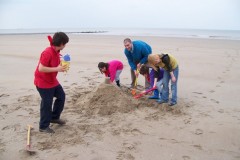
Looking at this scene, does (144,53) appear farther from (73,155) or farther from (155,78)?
(73,155)

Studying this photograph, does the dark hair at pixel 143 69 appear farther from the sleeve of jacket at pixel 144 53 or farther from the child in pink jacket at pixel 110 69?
the child in pink jacket at pixel 110 69

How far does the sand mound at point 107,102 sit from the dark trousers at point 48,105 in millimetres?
773

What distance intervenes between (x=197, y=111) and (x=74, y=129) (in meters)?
2.23

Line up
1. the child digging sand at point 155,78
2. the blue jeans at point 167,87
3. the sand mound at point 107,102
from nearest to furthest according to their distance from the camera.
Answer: the sand mound at point 107,102, the blue jeans at point 167,87, the child digging sand at point 155,78

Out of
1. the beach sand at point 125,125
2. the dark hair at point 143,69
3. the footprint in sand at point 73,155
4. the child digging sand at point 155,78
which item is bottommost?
the footprint in sand at point 73,155

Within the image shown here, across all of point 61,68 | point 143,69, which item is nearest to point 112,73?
point 143,69

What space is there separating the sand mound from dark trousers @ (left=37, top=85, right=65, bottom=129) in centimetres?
77

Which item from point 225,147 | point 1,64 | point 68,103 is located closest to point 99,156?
point 225,147

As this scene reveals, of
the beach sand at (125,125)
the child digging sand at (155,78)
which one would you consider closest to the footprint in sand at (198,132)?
the beach sand at (125,125)

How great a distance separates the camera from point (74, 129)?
172 inches

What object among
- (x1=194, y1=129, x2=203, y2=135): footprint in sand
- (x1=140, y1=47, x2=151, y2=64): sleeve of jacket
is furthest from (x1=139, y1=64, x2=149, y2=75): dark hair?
(x1=194, y1=129, x2=203, y2=135): footprint in sand

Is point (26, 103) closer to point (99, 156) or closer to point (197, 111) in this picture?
point (99, 156)

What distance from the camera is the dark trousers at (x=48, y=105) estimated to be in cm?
410

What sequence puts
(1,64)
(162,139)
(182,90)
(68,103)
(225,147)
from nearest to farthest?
(225,147) → (162,139) → (68,103) → (182,90) → (1,64)
